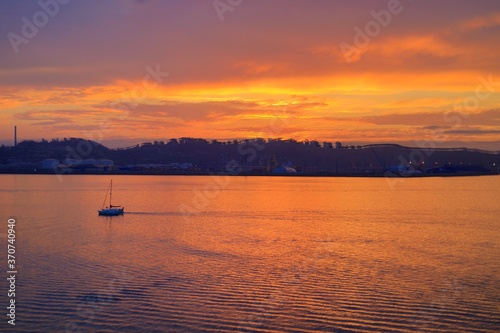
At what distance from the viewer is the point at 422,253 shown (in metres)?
23.4

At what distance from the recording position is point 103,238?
2833 cm

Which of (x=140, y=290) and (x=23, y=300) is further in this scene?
(x=140, y=290)

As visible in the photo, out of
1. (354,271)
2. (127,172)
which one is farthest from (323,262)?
(127,172)

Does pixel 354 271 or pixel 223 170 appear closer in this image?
pixel 354 271

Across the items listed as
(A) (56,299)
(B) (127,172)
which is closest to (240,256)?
(A) (56,299)

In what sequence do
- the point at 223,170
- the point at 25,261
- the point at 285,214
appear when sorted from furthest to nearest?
1. the point at 223,170
2. the point at 285,214
3. the point at 25,261

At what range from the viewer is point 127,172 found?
15700 cm

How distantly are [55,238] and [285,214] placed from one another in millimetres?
19227

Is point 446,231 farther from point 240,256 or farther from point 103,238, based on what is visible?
point 103,238

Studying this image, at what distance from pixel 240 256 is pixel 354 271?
501 centimetres

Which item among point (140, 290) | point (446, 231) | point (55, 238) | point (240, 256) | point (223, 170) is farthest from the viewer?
point (223, 170)

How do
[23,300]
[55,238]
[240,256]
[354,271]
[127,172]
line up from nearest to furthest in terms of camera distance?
[23,300], [354,271], [240,256], [55,238], [127,172]

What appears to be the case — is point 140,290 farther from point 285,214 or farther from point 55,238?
point 285,214

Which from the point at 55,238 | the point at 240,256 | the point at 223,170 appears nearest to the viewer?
the point at 240,256
